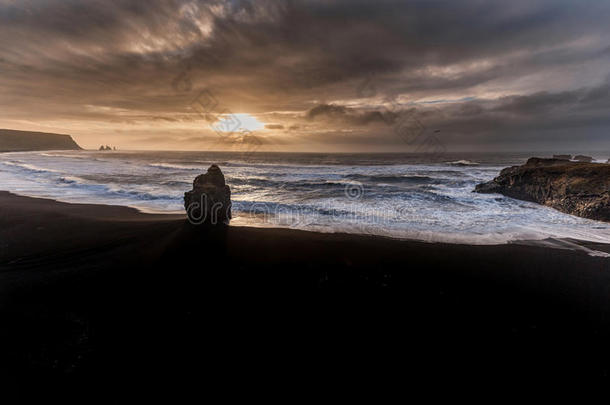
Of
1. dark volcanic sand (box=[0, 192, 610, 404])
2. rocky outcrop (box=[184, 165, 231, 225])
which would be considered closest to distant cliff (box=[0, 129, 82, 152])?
rocky outcrop (box=[184, 165, 231, 225])

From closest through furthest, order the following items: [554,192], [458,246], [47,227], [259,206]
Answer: [458,246] → [47,227] → [259,206] → [554,192]

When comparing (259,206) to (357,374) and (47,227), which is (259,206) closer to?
(47,227)

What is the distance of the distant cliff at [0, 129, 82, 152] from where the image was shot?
143m

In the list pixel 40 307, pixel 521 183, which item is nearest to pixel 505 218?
pixel 521 183

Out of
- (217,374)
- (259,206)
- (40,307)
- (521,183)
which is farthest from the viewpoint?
A: (521,183)

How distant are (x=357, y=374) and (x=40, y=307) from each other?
674cm

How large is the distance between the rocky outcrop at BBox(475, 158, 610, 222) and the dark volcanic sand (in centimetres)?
898

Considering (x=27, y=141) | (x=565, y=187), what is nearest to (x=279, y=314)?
(x=565, y=187)

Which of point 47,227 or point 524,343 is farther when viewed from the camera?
point 47,227

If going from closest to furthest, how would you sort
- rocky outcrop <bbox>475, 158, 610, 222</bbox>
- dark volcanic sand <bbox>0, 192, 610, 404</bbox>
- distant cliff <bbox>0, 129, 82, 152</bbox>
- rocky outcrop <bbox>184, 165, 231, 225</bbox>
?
dark volcanic sand <bbox>0, 192, 610, 404</bbox> < rocky outcrop <bbox>184, 165, 231, 225</bbox> < rocky outcrop <bbox>475, 158, 610, 222</bbox> < distant cliff <bbox>0, 129, 82, 152</bbox>

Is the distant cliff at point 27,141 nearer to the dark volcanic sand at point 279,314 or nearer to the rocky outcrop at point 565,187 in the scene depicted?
the dark volcanic sand at point 279,314

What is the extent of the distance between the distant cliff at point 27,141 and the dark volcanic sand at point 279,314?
18978 cm

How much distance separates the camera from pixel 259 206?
1599 cm

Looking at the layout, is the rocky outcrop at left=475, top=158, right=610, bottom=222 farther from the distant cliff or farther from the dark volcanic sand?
the distant cliff
